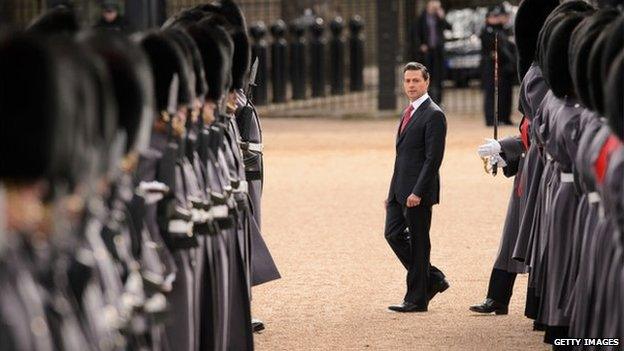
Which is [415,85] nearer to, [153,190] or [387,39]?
[153,190]

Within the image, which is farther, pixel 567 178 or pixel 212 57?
pixel 567 178

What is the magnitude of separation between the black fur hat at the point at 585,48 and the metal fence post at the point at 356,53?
17401 mm

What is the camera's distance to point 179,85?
707 cm

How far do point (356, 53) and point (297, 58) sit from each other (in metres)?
1.58

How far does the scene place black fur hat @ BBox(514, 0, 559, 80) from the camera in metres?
9.67

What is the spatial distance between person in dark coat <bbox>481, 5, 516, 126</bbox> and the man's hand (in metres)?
10.3

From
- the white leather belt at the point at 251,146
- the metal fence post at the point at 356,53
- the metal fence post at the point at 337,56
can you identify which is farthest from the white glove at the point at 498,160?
the metal fence post at the point at 356,53

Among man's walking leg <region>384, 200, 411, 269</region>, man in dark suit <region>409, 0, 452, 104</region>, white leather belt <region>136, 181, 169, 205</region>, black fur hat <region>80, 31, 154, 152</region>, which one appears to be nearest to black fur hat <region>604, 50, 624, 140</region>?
black fur hat <region>80, 31, 154, 152</region>

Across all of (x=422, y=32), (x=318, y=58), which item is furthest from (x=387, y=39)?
(x=318, y=58)

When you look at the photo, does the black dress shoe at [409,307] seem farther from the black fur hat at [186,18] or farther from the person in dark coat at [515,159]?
the black fur hat at [186,18]

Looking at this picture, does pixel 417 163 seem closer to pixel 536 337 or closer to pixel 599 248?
pixel 536 337

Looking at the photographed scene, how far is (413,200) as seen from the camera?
31.9ft

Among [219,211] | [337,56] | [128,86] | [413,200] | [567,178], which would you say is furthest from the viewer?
[337,56]

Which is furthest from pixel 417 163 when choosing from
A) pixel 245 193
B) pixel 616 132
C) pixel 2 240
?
pixel 2 240
